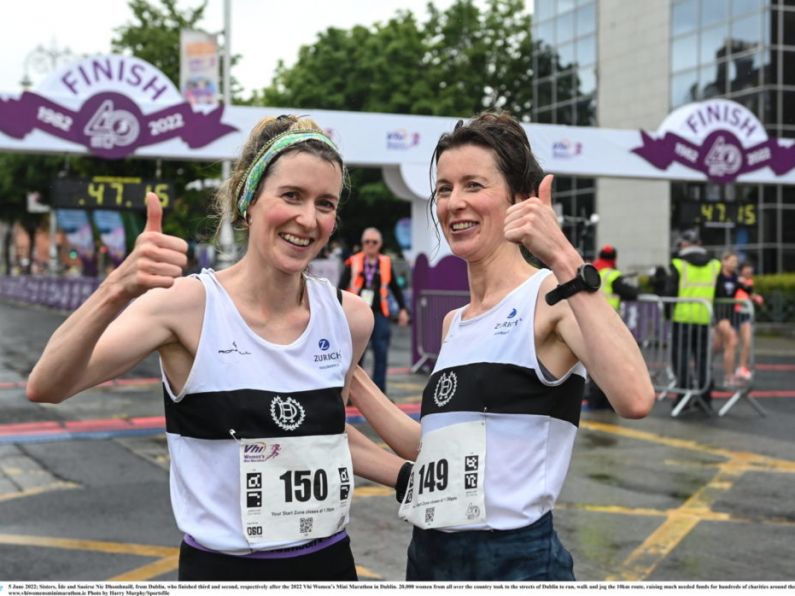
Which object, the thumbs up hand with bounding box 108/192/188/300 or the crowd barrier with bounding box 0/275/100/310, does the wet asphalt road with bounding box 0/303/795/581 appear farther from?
the crowd barrier with bounding box 0/275/100/310

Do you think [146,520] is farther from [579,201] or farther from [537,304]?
[579,201]

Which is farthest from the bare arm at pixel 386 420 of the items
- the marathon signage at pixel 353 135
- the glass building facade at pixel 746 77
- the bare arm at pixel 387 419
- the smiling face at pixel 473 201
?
the glass building facade at pixel 746 77

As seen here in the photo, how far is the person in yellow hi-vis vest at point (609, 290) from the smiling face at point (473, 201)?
813cm

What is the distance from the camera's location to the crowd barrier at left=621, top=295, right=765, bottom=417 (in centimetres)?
1100

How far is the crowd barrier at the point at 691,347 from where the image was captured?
11.0 meters

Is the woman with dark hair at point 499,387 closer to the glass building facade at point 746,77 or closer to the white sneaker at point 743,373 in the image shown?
the white sneaker at point 743,373

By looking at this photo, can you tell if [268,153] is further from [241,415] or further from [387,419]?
[387,419]

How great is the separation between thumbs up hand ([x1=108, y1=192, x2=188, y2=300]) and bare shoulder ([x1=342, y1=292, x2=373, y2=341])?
2.14 ft

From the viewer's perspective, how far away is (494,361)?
91.5 inches

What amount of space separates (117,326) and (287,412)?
43 cm

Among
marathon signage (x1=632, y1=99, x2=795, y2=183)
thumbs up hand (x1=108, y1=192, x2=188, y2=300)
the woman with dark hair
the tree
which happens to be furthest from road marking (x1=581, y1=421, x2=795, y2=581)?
the tree

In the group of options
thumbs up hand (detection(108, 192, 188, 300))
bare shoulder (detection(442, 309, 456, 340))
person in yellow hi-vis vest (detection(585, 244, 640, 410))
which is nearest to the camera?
thumbs up hand (detection(108, 192, 188, 300))

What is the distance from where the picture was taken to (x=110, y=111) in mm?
13422

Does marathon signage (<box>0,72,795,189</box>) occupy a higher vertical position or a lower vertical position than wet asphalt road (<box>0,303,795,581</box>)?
higher
